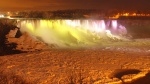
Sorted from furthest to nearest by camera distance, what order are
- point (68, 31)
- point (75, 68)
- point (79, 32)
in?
point (79, 32) < point (68, 31) < point (75, 68)

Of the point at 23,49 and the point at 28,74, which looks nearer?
the point at 28,74

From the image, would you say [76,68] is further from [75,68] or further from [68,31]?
[68,31]

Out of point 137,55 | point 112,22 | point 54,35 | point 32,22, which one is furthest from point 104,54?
point 112,22

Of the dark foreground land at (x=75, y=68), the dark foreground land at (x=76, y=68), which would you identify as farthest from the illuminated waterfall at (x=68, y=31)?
the dark foreground land at (x=76, y=68)

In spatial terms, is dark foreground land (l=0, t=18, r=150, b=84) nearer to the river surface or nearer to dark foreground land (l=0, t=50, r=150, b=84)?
dark foreground land (l=0, t=50, r=150, b=84)

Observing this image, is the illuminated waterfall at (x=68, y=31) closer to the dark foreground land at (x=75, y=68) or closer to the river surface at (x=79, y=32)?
the river surface at (x=79, y=32)

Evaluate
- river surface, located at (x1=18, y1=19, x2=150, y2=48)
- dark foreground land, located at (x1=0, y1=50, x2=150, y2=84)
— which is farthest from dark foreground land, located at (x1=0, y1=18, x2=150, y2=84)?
river surface, located at (x1=18, y1=19, x2=150, y2=48)

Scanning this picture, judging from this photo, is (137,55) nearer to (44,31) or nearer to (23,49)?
(23,49)

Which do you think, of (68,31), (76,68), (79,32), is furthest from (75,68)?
(79,32)
